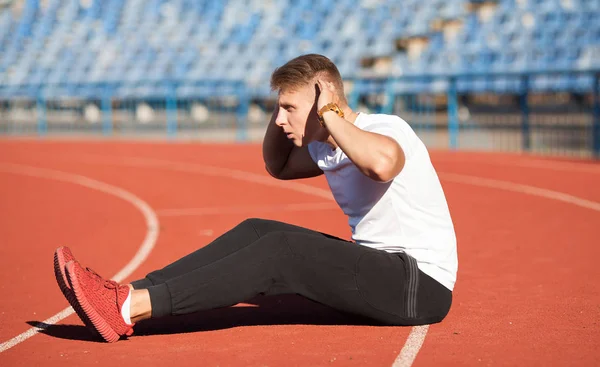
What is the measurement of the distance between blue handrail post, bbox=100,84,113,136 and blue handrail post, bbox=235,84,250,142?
13.4 feet

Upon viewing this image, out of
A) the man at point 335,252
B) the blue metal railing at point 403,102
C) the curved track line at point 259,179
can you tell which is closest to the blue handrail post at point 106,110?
the blue metal railing at point 403,102

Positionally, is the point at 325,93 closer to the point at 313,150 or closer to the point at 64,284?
the point at 313,150

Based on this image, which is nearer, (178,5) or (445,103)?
(445,103)

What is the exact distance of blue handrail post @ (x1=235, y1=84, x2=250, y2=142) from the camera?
22312 mm

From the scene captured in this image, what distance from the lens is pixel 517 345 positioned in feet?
14.6

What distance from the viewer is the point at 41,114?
26.1m

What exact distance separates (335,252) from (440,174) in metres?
9.61

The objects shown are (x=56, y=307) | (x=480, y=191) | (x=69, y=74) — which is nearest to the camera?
(x=56, y=307)

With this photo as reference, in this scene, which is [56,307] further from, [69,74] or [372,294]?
[69,74]

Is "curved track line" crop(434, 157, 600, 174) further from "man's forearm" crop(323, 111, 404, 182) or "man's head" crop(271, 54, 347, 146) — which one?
"man's forearm" crop(323, 111, 404, 182)

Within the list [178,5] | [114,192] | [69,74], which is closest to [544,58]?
[114,192]

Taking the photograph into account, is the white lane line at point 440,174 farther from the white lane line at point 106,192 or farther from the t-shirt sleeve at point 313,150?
the white lane line at point 106,192

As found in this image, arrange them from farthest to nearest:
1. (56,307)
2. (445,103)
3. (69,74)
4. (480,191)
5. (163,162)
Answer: (69,74)
(445,103)
(163,162)
(480,191)
(56,307)

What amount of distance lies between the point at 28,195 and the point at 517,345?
31.0 ft
